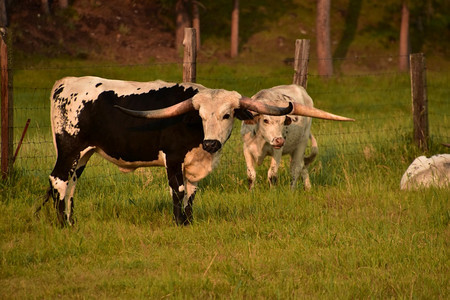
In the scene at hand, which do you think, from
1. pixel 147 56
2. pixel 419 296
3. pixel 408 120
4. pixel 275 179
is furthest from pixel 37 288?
pixel 147 56

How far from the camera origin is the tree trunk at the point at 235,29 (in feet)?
93.8

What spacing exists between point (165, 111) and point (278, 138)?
6.68 feet

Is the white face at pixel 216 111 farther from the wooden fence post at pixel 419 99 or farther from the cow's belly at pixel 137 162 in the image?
the wooden fence post at pixel 419 99

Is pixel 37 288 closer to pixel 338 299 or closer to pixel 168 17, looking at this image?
pixel 338 299

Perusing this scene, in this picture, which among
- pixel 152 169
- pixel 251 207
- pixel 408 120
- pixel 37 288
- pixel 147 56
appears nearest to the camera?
pixel 37 288

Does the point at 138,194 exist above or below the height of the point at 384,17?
below

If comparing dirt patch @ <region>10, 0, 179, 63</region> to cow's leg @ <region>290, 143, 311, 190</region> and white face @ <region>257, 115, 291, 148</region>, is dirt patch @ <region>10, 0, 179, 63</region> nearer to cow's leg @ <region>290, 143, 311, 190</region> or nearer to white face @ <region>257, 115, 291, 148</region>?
cow's leg @ <region>290, 143, 311, 190</region>

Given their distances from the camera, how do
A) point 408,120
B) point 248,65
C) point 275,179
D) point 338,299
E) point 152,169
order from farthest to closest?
point 248,65
point 408,120
point 152,169
point 275,179
point 338,299

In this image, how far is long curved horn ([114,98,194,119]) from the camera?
6.85 meters

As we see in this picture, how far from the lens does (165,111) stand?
6.92 m

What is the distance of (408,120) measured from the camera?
54.9ft

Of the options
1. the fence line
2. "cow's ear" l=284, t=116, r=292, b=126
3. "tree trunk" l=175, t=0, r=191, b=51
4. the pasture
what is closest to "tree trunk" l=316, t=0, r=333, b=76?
the fence line

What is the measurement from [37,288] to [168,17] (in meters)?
28.9

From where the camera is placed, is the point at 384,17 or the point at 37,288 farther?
the point at 384,17
